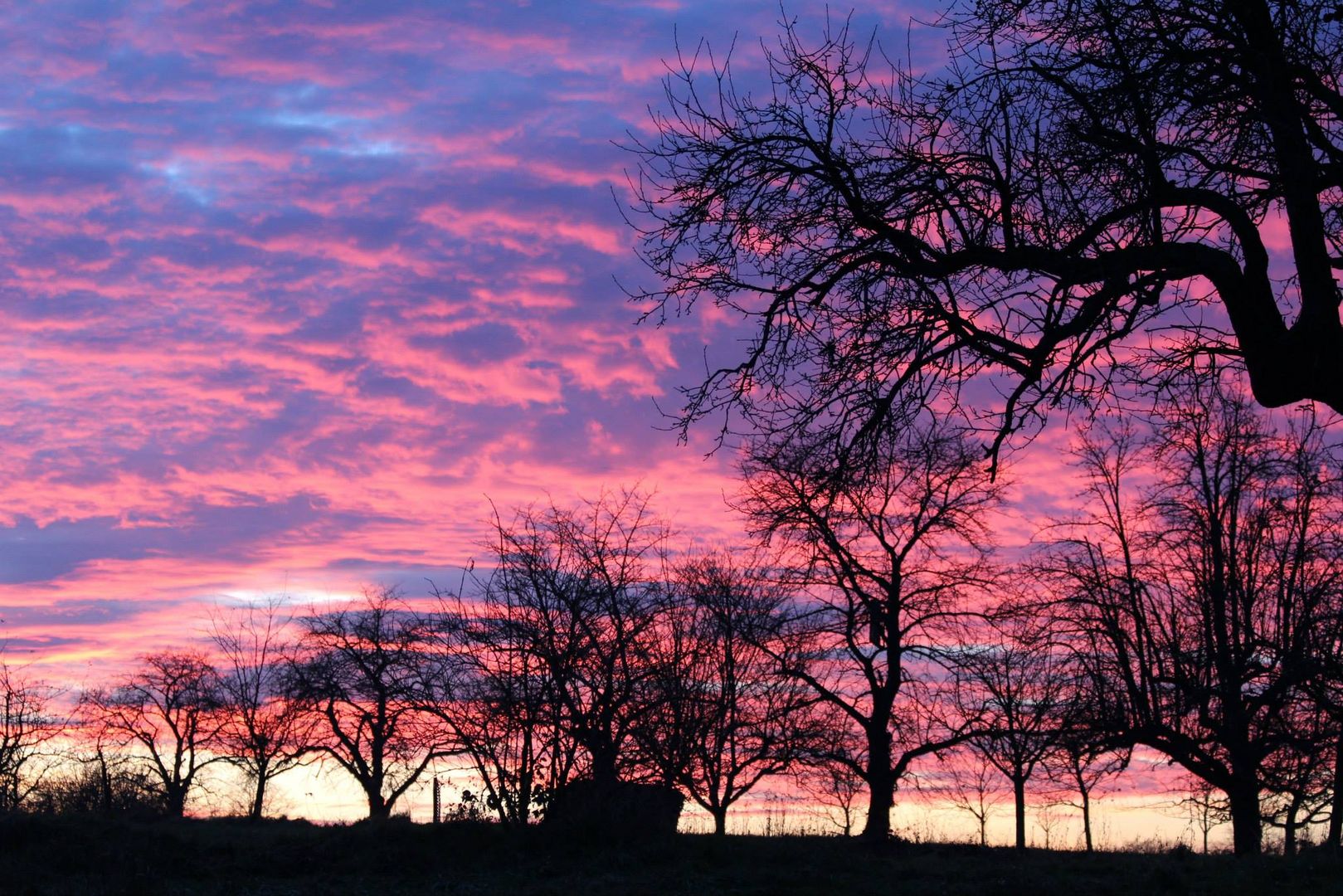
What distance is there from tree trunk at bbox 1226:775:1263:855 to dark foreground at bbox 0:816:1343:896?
352 inches

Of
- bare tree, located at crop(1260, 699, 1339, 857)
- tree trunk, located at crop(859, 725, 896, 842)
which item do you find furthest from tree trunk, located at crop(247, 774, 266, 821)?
bare tree, located at crop(1260, 699, 1339, 857)

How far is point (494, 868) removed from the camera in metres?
13.5

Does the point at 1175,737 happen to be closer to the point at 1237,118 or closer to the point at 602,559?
the point at 602,559

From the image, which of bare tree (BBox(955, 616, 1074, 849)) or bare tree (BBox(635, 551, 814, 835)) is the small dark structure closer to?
bare tree (BBox(635, 551, 814, 835))

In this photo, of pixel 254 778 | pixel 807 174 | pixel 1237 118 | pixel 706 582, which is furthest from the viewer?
pixel 254 778

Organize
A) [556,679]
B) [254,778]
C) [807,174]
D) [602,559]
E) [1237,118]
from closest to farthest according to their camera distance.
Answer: [1237,118], [807,174], [556,679], [602,559], [254,778]

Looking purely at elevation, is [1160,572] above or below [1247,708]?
above

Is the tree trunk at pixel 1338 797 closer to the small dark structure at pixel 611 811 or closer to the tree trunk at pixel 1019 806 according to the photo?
the tree trunk at pixel 1019 806

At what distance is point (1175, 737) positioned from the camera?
24.5 m

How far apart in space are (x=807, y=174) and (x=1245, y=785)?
2197cm

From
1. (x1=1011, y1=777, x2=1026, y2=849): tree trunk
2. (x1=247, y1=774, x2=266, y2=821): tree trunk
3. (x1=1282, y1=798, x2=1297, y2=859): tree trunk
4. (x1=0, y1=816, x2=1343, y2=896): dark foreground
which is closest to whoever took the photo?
(x1=0, y1=816, x2=1343, y2=896): dark foreground

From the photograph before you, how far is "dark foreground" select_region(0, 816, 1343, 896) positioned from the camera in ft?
39.8

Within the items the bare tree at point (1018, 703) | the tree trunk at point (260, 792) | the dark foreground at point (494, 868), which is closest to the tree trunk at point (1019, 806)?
the bare tree at point (1018, 703)

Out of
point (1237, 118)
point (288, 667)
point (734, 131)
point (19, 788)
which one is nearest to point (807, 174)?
point (734, 131)
